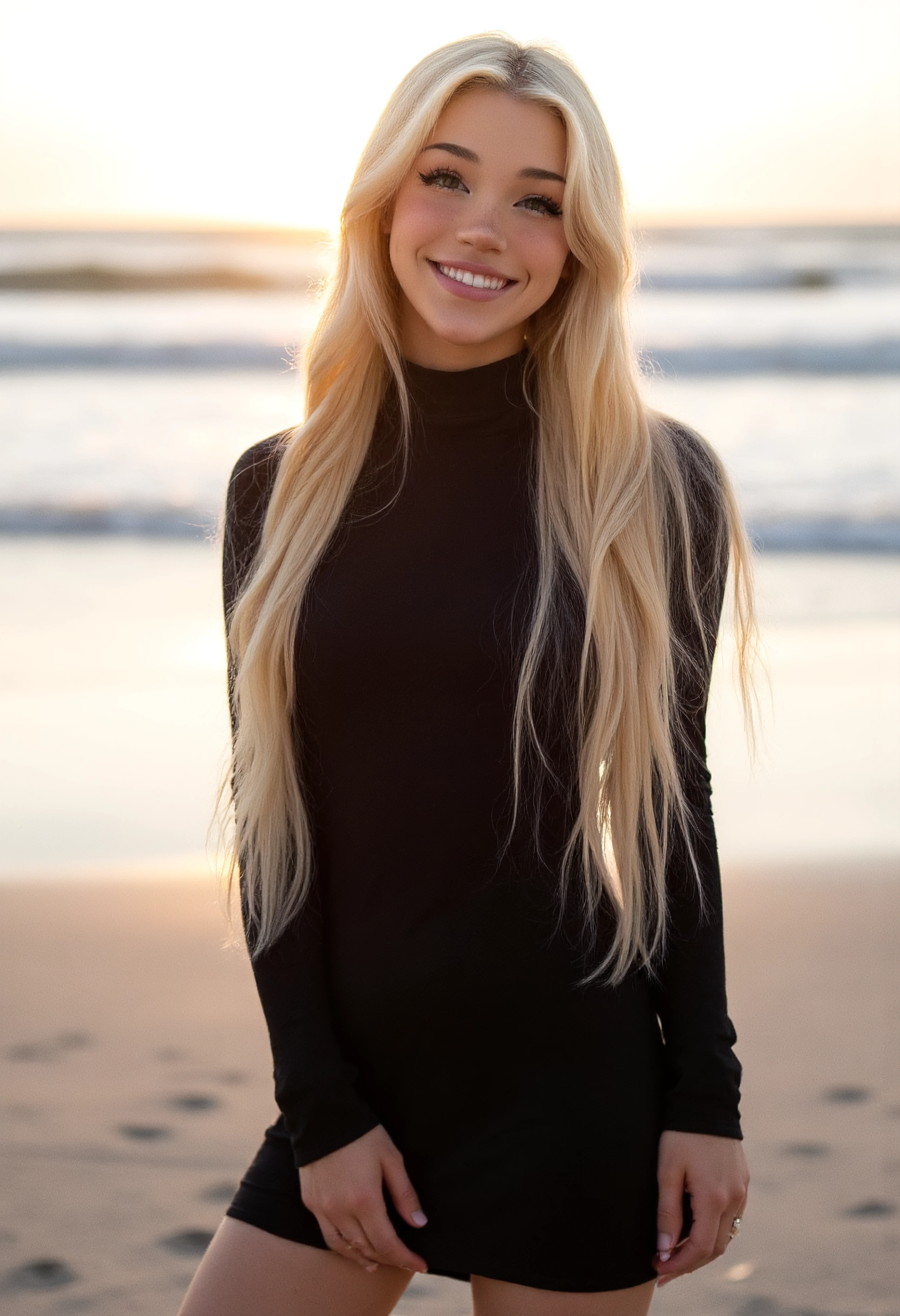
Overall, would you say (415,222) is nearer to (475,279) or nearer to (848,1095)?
(475,279)

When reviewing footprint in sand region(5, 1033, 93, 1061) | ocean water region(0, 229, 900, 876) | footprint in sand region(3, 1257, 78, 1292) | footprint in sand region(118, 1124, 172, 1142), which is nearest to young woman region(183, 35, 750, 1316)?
ocean water region(0, 229, 900, 876)

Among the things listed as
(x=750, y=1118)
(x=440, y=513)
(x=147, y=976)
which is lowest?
(x=750, y=1118)

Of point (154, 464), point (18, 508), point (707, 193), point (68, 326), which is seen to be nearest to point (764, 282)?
point (707, 193)

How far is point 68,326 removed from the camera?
18.0 meters

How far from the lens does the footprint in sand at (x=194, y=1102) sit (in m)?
3.93

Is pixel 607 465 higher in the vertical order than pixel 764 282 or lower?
lower

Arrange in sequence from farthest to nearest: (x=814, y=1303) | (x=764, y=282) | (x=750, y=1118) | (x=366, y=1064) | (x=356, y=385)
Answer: (x=764, y=282) → (x=750, y=1118) → (x=814, y=1303) → (x=356, y=385) → (x=366, y=1064)

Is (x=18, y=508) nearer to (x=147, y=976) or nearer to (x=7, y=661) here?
(x=7, y=661)

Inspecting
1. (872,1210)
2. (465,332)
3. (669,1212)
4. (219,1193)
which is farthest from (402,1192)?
(872,1210)

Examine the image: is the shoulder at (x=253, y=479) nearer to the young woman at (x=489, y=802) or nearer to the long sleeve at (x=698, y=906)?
the young woman at (x=489, y=802)

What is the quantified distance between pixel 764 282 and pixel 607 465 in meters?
19.0

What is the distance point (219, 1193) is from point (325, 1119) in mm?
1846

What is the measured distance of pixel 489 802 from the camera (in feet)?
6.61

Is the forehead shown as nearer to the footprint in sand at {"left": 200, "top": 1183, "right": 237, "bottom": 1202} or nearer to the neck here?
the neck
